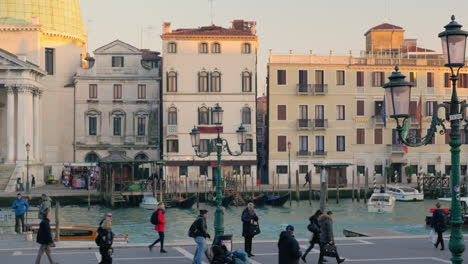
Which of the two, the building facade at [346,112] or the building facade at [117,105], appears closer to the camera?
the building facade at [346,112]

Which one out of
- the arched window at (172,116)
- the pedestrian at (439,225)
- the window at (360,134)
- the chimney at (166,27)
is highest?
the chimney at (166,27)

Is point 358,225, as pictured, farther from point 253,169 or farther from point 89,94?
point 89,94

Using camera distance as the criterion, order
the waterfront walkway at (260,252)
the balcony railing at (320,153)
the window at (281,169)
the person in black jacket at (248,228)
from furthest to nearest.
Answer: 1. the balcony railing at (320,153)
2. the window at (281,169)
3. the person in black jacket at (248,228)
4. the waterfront walkway at (260,252)

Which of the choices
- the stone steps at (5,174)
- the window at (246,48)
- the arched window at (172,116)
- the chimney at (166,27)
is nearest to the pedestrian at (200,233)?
the stone steps at (5,174)

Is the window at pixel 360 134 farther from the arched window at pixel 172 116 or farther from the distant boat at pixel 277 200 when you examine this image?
the arched window at pixel 172 116

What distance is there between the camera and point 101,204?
54.3m

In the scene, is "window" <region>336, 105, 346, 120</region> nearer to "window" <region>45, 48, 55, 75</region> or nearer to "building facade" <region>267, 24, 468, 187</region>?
"building facade" <region>267, 24, 468, 187</region>

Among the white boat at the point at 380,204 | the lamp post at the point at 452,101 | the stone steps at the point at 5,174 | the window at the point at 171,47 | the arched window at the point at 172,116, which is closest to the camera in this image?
the lamp post at the point at 452,101

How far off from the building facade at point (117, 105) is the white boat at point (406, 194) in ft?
63.9

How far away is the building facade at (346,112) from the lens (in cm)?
6369

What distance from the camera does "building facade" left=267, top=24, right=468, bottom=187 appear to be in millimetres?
63688

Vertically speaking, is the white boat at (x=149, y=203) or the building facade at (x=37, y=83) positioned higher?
the building facade at (x=37, y=83)

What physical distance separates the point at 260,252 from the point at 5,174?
132ft

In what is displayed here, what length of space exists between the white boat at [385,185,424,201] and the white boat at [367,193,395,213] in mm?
6154
